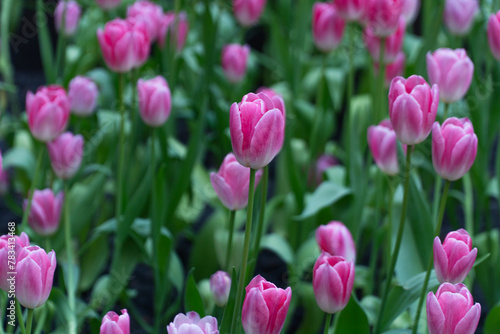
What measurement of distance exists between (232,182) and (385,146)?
0.88ft

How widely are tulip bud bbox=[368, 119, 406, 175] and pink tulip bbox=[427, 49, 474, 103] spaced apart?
0.31 ft

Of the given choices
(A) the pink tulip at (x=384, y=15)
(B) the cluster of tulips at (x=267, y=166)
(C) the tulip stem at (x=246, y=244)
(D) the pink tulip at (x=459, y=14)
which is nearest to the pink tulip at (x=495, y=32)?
(B) the cluster of tulips at (x=267, y=166)

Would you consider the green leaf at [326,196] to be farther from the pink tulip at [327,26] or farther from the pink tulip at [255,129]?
the pink tulip at [255,129]

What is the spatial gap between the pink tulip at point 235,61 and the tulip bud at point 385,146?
50 cm

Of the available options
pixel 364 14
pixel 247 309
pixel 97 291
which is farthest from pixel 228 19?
pixel 247 309

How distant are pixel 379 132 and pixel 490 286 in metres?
0.43

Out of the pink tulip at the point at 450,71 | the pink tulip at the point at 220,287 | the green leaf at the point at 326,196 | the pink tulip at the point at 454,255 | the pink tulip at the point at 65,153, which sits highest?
the pink tulip at the point at 450,71

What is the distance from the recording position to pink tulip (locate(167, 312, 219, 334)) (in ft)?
1.88

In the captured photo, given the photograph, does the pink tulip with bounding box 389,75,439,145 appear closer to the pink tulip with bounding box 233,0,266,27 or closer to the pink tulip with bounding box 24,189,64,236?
the pink tulip with bounding box 24,189,64,236

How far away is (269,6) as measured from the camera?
2.20 m

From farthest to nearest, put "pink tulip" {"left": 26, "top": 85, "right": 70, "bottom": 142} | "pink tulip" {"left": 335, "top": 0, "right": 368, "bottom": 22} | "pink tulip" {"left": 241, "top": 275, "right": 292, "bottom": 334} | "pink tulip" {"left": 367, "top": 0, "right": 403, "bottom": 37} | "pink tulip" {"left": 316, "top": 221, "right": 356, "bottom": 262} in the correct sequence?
"pink tulip" {"left": 335, "top": 0, "right": 368, "bottom": 22}
"pink tulip" {"left": 367, "top": 0, "right": 403, "bottom": 37}
"pink tulip" {"left": 26, "top": 85, "right": 70, "bottom": 142}
"pink tulip" {"left": 316, "top": 221, "right": 356, "bottom": 262}
"pink tulip" {"left": 241, "top": 275, "right": 292, "bottom": 334}

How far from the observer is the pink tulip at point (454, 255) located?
2.13ft

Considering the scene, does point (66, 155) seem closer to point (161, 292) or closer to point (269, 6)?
point (161, 292)

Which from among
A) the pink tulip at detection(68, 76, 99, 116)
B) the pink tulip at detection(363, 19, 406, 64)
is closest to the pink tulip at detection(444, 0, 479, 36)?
the pink tulip at detection(363, 19, 406, 64)
